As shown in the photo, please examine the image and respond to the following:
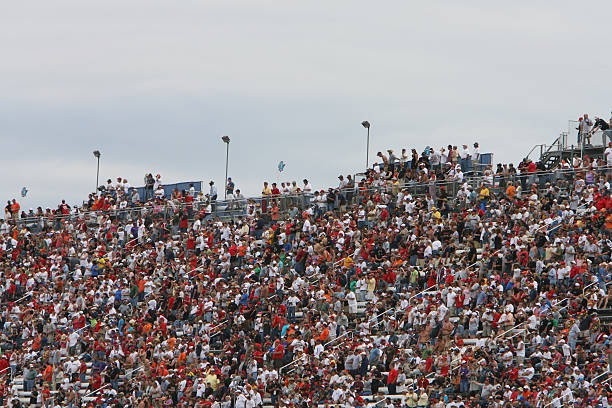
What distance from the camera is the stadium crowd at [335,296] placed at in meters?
38.0

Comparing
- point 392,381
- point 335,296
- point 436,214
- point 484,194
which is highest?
point 484,194

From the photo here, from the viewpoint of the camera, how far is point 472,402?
36.1m

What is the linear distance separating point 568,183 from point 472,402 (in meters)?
12.7

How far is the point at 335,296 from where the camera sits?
142ft

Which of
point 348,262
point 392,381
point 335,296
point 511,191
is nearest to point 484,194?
point 511,191

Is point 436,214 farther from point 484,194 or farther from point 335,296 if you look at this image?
point 335,296

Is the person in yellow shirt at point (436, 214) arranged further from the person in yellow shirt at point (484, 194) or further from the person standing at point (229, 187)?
the person standing at point (229, 187)

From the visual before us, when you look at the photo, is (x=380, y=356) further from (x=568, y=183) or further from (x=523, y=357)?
(x=568, y=183)

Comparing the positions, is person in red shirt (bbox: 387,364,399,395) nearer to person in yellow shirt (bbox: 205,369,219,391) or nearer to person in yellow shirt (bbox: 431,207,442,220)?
person in yellow shirt (bbox: 205,369,219,391)

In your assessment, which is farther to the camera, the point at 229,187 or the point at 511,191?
the point at 229,187

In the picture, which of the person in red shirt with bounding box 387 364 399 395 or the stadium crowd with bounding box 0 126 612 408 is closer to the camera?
the stadium crowd with bounding box 0 126 612 408

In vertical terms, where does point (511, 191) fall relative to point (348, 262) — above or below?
above

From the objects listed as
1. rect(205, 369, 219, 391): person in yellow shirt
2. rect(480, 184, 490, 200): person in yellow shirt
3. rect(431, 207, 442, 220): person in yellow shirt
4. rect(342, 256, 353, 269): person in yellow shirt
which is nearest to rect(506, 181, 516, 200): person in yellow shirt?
rect(480, 184, 490, 200): person in yellow shirt

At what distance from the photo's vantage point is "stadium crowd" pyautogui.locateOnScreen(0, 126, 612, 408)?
38.0 m
